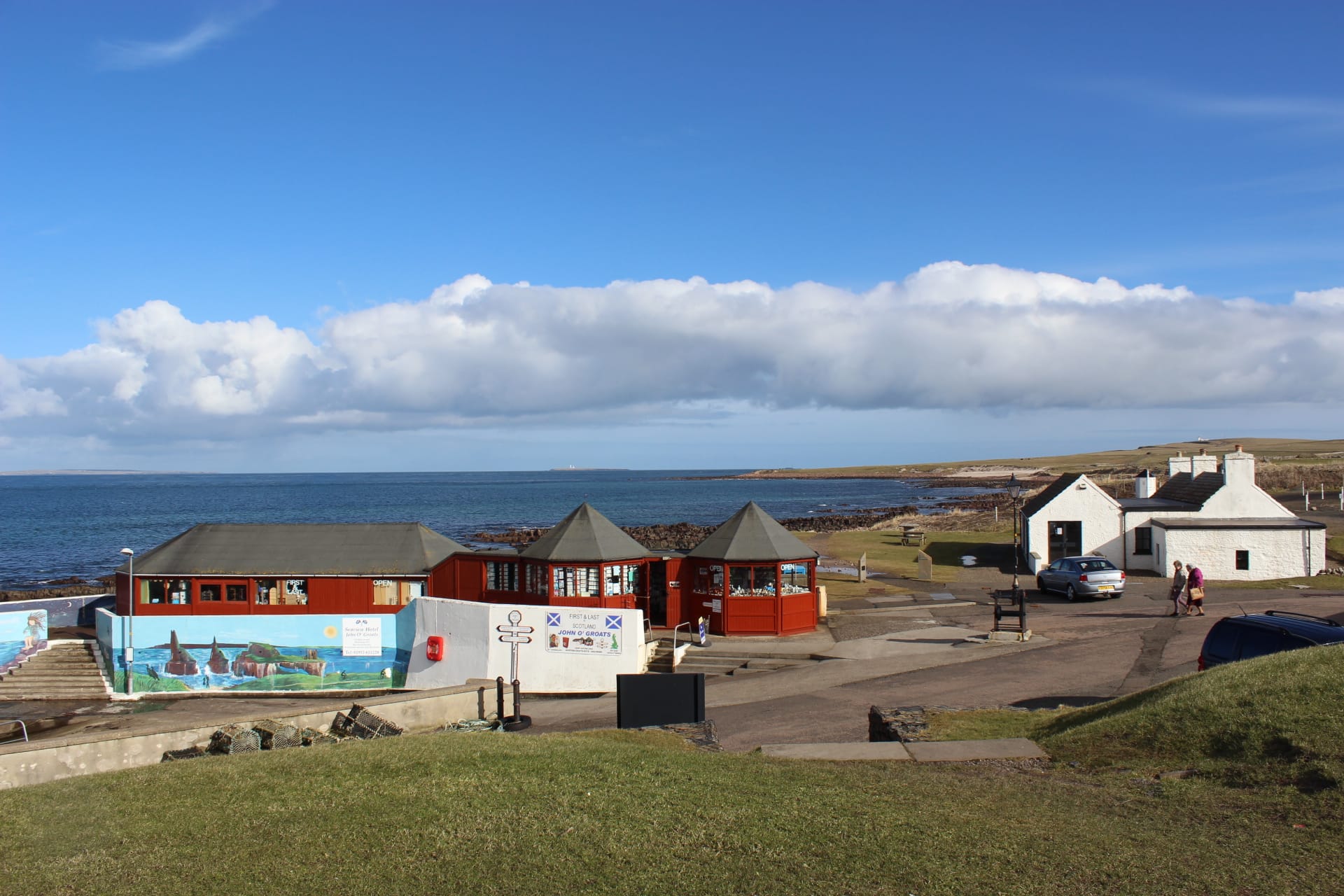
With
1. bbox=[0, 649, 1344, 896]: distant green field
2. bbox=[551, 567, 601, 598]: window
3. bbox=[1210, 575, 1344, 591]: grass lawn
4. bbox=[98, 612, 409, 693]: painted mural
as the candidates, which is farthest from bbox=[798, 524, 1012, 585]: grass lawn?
bbox=[0, 649, 1344, 896]: distant green field

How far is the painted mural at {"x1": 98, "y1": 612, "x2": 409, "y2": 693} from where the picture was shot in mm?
27891

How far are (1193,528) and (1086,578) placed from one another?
829cm

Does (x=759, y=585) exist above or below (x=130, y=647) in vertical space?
above

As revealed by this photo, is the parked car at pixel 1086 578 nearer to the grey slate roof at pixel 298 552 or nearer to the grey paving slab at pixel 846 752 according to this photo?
the grey slate roof at pixel 298 552

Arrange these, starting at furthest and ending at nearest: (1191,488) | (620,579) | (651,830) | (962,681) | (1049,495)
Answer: (1049,495) → (1191,488) → (620,579) → (962,681) → (651,830)

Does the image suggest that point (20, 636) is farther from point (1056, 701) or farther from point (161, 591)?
point (1056, 701)

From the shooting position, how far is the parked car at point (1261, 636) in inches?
587

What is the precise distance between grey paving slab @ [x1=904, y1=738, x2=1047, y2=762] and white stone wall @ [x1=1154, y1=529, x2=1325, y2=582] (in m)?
28.7

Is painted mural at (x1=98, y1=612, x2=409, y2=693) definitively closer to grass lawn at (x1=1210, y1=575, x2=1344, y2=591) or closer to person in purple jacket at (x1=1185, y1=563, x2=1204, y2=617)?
person in purple jacket at (x1=1185, y1=563, x2=1204, y2=617)

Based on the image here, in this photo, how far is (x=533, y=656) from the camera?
25.0 m

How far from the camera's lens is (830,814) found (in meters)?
8.59

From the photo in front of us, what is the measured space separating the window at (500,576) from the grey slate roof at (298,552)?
58.7 inches

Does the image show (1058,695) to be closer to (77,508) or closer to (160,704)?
(160,704)

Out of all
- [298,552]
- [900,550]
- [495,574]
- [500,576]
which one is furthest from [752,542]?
[900,550]
